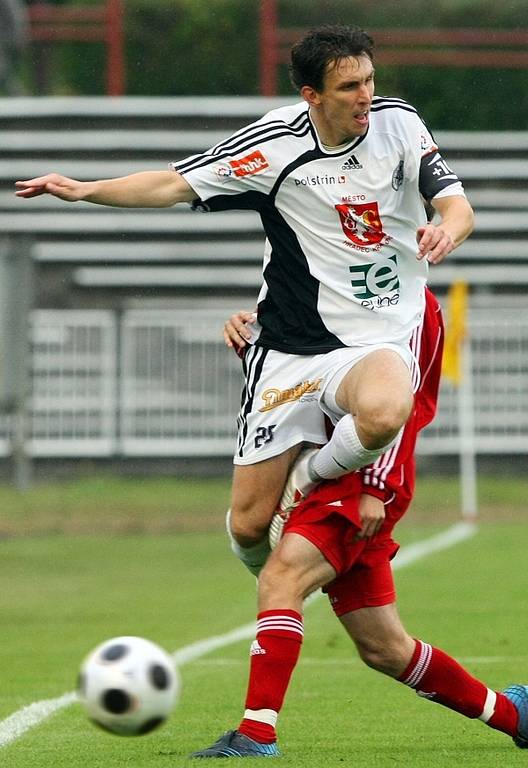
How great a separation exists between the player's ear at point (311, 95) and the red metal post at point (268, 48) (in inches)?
638

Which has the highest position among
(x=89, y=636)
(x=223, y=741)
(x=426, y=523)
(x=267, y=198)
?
(x=267, y=198)

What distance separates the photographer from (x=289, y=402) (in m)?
6.46

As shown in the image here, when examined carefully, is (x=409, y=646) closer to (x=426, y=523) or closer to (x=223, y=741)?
(x=223, y=741)

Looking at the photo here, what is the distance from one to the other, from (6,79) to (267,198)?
68.1 feet

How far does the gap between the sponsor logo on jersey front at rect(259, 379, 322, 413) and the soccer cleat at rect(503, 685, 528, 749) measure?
1328 millimetres

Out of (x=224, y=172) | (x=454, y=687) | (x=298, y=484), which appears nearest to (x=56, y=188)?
(x=224, y=172)

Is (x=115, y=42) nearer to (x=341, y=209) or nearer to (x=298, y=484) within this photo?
(x=341, y=209)

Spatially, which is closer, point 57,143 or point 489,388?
point 489,388

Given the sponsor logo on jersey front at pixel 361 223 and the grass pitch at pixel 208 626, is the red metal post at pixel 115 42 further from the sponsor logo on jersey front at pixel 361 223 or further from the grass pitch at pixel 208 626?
the sponsor logo on jersey front at pixel 361 223

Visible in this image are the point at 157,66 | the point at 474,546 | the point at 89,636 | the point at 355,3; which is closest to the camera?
the point at 89,636

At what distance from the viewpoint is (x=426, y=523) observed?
769 inches

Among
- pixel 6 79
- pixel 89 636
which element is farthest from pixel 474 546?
pixel 6 79

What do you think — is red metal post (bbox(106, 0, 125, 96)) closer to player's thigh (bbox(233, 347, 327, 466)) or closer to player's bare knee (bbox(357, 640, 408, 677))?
player's thigh (bbox(233, 347, 327, 466))

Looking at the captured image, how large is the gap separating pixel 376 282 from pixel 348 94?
69cm
